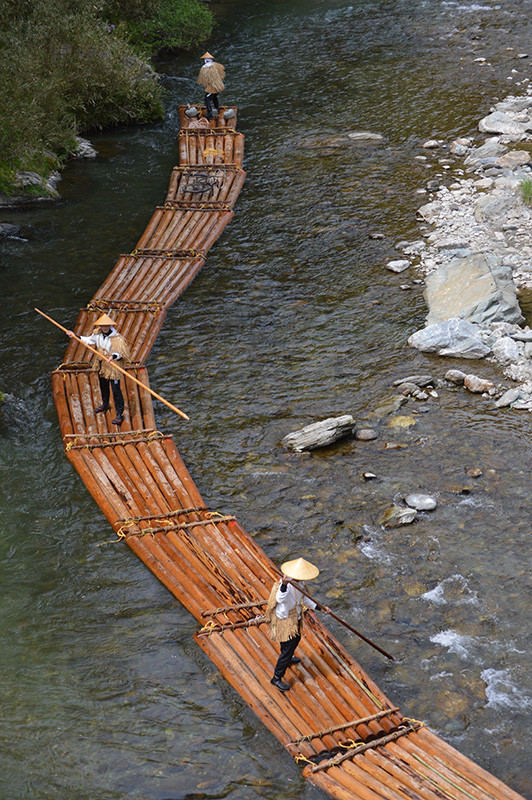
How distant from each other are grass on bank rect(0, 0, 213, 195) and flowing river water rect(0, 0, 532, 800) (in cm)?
134

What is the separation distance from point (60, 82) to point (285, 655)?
19.3 m

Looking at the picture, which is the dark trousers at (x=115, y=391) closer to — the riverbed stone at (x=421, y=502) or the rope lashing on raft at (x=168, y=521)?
the rope lashing on raft at (x=168, y=521)

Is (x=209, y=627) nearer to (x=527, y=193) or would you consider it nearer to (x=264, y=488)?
(x=264, y=488)

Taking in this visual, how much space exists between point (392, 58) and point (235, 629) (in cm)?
2517

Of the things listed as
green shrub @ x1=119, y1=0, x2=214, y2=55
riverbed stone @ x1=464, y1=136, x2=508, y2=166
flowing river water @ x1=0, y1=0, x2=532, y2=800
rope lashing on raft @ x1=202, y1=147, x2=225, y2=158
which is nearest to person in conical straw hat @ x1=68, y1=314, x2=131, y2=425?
flowing river water @ x1=0, y1=0, x2=532, y2=800

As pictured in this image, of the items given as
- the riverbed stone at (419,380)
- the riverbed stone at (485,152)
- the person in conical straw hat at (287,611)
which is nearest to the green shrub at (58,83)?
the riverbed stone at (485,152)

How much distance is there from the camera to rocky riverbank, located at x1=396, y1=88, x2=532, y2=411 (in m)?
14.5

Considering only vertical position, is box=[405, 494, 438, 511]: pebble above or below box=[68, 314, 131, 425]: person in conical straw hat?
below

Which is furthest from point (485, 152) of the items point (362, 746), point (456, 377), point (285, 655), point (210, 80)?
point (362, 746)

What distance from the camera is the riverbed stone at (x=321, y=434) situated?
1288 centimetres

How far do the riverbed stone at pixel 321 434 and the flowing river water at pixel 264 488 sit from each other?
17 cm

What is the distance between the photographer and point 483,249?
17.3 metres

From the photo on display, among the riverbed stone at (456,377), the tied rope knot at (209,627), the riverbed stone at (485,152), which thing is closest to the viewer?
the tied rope knot at (209,627)

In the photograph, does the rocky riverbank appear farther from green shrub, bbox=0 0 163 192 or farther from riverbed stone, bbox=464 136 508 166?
green shrub, bbox=0 0 163 192
